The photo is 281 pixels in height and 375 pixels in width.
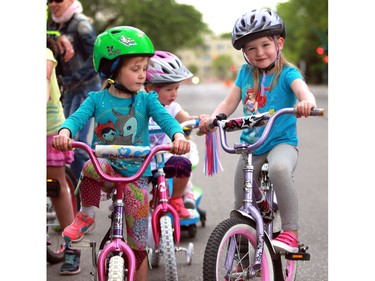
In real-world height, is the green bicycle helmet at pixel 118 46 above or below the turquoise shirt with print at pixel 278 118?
above

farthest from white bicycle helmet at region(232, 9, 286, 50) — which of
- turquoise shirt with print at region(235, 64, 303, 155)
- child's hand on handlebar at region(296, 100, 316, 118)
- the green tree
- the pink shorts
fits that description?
the green tree

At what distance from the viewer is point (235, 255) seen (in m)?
4.21

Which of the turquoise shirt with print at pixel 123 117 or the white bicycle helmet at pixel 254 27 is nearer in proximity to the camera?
the turquoise shirt with print at pixel 123 117

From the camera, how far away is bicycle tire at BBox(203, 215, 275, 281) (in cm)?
399

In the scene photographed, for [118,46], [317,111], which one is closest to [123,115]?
[118,46]

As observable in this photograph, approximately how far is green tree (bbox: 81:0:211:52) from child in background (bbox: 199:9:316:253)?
126 feet

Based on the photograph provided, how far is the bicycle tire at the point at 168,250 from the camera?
14.2ft

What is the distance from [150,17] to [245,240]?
135 feet

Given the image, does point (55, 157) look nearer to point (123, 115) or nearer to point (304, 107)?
point (123, 115)

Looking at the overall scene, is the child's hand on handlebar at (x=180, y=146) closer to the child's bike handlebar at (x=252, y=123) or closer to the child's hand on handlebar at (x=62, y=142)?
the child's bike handlebar at (x=252, y=123)

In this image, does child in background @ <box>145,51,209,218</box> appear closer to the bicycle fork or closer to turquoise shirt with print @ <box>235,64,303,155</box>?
turquoise shirt with print @ <box>235,64,303,155</box>

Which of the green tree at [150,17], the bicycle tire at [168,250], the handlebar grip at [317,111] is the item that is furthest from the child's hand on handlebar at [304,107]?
the green tree at [150,17]
